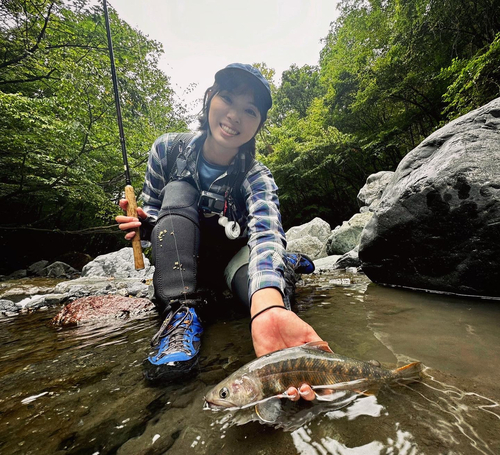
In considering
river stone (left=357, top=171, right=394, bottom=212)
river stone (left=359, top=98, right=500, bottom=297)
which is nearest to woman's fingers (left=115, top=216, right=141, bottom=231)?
river stone (left=359, top=98, right=500, bottom=297)

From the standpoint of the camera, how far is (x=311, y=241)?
9953 millimetres

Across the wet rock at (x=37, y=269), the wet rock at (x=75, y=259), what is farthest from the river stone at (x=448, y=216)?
the wet rock at (x=75, y=259)

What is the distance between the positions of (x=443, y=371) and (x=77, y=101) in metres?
10.4

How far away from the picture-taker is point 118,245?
81.4ft

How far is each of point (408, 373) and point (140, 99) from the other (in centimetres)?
1574

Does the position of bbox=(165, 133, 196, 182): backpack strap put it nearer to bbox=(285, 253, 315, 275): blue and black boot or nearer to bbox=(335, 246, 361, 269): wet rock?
bbox=(285, 253, 315, 275): blue and black boot

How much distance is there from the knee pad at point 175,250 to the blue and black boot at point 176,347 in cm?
20

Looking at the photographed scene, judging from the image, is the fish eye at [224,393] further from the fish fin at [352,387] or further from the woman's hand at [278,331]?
the fish fin at [352,387]

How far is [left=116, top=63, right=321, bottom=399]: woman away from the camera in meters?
1.60

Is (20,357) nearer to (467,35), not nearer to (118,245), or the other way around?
(467,35)

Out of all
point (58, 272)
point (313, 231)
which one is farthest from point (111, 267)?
point (313, 231)

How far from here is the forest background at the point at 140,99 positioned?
25.7ft

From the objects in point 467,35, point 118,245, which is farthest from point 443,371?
point 118,245

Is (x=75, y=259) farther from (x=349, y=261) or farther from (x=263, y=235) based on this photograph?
(x=263, y=235)
